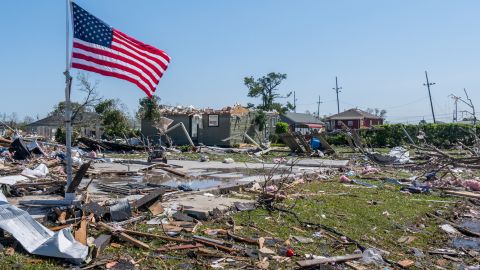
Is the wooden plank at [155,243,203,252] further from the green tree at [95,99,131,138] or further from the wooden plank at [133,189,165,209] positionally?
the green tree at [95,99,131,138]

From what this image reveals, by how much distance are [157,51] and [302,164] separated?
11911mm

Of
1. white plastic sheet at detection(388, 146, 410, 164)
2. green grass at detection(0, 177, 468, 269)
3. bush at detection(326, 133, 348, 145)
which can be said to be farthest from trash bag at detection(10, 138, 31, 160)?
bush at detection(326, 133, 348, 145)

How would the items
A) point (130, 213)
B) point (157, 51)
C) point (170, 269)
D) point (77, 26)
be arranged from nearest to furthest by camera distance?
point (170, 269)
point (130, 213)
point (77, 26)
point (157, 51)

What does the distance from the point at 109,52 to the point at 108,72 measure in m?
0.35

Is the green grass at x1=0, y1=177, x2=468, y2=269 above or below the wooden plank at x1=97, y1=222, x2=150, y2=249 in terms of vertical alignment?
below

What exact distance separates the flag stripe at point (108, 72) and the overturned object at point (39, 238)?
9.30ft

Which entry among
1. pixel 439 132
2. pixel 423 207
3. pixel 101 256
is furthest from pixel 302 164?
pixel 439 132

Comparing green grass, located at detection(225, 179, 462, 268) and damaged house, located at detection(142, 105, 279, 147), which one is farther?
damaged house, located at detection(142, 105, 279, 147)

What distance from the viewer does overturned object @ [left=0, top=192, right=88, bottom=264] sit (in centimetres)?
543

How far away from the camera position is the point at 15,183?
1020 centimetres

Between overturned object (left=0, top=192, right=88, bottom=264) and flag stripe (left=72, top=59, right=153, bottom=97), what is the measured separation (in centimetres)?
283

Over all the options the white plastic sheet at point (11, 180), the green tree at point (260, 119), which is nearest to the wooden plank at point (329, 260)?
the white plastic sheet at point (11, 180)

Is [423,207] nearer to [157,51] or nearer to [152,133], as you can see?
[157,51]

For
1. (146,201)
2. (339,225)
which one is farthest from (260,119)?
(146,201)
